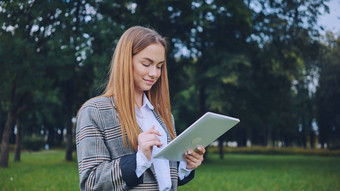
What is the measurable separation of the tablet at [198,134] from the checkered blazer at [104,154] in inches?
6.3

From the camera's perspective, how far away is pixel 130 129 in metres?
2.01

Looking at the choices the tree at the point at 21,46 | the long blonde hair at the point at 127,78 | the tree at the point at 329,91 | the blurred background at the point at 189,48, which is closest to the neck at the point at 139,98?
the long blonde hair at the point at 127,78

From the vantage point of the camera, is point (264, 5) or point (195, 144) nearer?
point (195, 144)

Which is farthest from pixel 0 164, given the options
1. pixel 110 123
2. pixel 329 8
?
pixel 110 123

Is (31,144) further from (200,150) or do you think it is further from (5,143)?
(200,150)

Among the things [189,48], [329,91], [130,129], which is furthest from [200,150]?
[329,91]

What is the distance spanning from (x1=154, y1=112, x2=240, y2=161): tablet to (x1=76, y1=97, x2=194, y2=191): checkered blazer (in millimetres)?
161

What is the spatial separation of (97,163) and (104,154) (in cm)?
6

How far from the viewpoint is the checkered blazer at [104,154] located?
6.11 feet

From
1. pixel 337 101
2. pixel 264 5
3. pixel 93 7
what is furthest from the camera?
pixel 337 101

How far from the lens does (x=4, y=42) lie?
10273mm

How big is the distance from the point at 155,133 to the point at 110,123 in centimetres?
29

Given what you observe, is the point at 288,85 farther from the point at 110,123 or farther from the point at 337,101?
the point at 110,123

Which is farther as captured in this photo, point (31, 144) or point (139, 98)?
point (31, 144)
